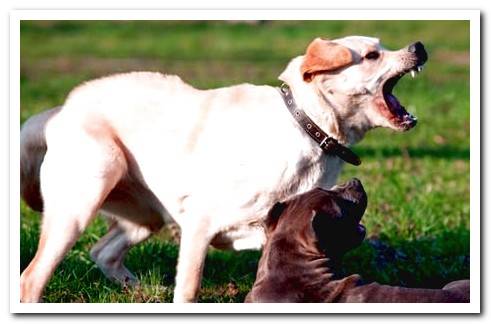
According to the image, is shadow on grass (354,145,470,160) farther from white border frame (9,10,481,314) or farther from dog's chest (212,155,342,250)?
dog's chest (212,155,342,250)

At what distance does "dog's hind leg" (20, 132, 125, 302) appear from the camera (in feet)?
19.0

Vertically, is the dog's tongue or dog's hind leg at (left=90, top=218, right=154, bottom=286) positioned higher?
the dog's tongue

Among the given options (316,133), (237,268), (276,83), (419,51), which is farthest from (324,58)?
(276,83)

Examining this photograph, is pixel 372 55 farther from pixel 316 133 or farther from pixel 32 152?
pixel 32 152

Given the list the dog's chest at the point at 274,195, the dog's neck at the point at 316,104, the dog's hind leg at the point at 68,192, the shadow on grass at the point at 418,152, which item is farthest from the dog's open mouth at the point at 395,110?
the shadow on grass at the point at 418,152

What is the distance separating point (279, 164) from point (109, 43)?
17950 mm

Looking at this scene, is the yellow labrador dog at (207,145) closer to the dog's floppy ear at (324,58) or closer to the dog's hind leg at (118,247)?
the dog's floppy ear at (324,58)

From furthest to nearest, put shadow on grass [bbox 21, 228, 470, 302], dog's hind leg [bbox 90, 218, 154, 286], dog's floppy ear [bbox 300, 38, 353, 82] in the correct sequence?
dog's hind leg [bbox 90, 218, 154, 286] → shadow on grass [bbox 21, 228, 470, 302] → dog's floppy ear [bbox 300, 38, 353, 82]

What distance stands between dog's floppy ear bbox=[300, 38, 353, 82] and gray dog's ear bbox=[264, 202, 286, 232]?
726 millimetres

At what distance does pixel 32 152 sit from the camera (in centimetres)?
638

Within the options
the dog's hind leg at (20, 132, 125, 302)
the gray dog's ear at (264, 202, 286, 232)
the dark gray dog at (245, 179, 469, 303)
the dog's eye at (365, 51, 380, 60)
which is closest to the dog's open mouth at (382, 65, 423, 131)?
the dog's eye at (365, 51, 380, 60)
